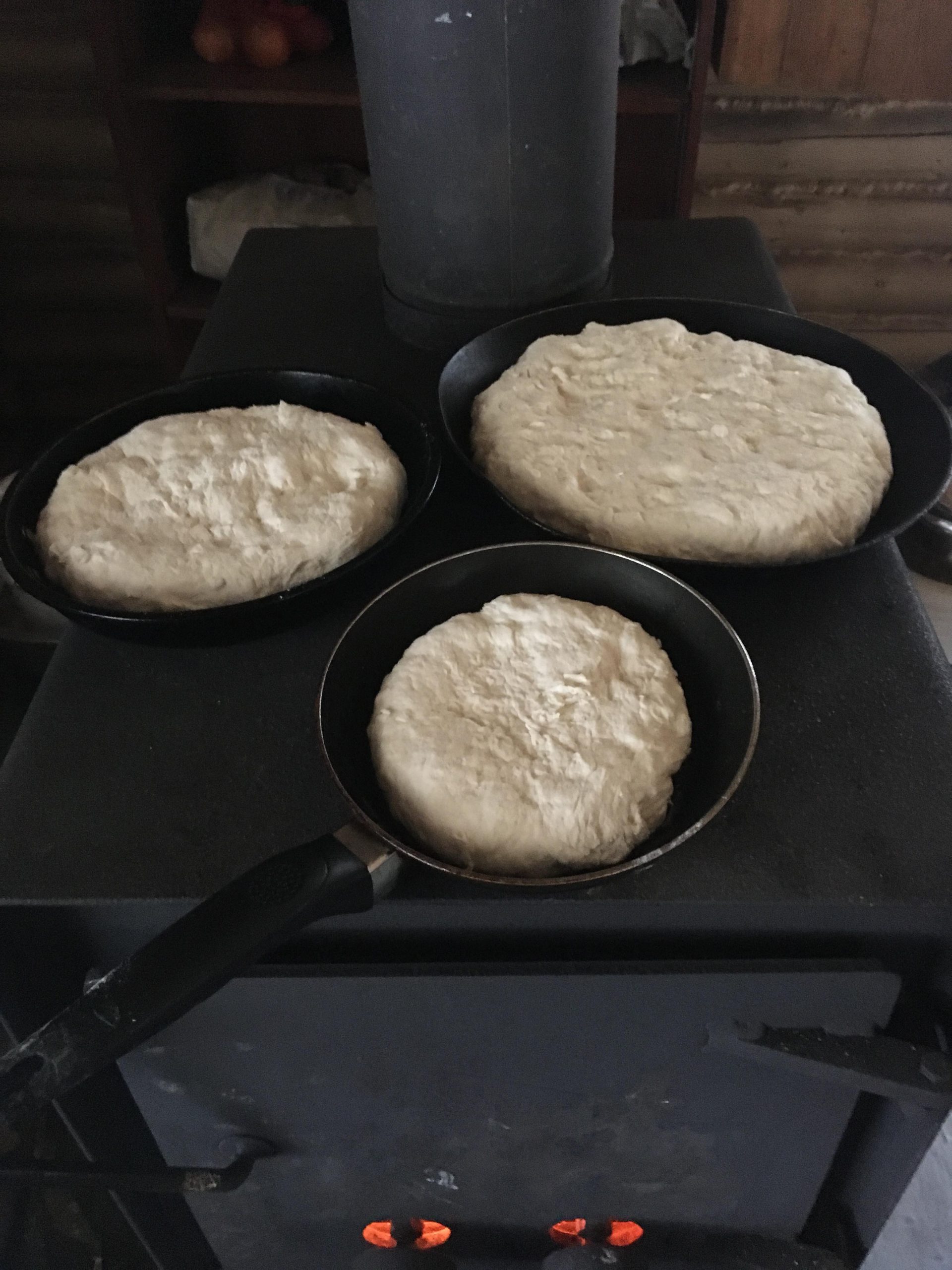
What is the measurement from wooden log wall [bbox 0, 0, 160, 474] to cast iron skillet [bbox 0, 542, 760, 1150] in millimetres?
1859

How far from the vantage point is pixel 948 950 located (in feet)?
2.51

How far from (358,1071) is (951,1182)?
42.2 inches

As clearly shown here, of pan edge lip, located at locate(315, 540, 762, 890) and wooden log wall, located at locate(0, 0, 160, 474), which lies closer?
pan edge lip, located at locate(315, 540, 762, 890)

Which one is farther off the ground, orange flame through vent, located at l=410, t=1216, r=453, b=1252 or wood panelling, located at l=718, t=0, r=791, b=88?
wood panelling, located at l=718, t=0, r=791, b=88

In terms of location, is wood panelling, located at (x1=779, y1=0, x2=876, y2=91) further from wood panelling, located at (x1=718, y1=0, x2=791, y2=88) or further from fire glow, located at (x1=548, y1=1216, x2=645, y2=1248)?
fire glow, located at (x1=548, y1=1216, x2=645, y2=1248)

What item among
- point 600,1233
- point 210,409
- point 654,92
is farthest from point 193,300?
point 600,1233

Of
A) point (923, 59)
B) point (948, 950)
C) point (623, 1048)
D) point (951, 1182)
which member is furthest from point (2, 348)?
point (951, 1182)

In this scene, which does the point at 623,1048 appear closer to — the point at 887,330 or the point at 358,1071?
the point at 358,1071

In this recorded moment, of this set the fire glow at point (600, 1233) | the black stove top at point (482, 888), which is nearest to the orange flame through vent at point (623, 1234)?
the fire glow at point (600, 1233)

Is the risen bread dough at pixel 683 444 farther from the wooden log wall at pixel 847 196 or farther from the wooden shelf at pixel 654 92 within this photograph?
the wooden log wall at pixel 847 196

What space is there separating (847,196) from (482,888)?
208 centimetres

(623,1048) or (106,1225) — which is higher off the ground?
(623,1048)

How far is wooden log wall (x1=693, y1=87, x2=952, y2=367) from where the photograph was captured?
205cm

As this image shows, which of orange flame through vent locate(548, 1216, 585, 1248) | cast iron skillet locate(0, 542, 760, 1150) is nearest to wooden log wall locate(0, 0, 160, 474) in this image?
cast iron skillet locate(0, 542, 760, 1150)
